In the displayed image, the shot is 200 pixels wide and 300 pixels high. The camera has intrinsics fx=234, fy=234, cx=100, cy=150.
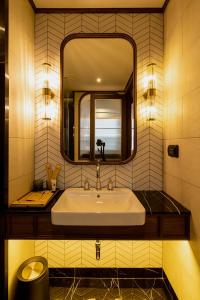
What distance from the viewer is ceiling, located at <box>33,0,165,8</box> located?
1940 millimetres

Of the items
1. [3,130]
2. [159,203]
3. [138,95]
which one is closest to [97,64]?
[138,95]

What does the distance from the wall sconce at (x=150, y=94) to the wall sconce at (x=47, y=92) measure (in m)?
0.82

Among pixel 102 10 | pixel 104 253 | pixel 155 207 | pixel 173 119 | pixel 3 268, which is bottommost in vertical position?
pixel 104 253

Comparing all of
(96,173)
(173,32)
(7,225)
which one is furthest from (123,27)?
(7,225)

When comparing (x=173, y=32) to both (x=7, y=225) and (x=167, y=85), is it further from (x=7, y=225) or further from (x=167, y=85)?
(x=7, y=225)

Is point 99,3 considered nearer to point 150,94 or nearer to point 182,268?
point 150,94

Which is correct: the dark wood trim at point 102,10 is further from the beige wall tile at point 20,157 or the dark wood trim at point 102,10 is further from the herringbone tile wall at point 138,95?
the beige wall tile at point 20,157

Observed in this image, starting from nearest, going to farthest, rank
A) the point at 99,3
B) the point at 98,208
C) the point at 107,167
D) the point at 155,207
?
the point at 155,207, the point at 98,208, the point at 99,3, the point at 107,167

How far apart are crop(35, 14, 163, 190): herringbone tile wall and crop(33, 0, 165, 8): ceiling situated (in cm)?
7

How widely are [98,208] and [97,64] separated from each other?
1.19 meters

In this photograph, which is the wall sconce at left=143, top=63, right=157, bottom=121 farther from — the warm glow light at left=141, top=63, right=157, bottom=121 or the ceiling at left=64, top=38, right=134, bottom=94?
the ceiling at left=64, top=38, right=134, bottom=94

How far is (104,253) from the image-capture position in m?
2.10

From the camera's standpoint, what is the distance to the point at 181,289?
167 cm

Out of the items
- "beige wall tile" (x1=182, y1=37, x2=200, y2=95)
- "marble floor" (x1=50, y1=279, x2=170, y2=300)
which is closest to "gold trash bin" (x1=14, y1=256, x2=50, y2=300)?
"marble floor" (x1=50, y1=279, x2=170, y2=300)
